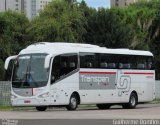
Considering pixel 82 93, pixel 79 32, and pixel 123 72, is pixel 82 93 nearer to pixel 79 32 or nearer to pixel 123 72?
pixel 123 72

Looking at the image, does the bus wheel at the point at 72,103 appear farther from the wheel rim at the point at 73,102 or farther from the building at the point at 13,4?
the building at the point at 13,4

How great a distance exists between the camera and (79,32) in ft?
217

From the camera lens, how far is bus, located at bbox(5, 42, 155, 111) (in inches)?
1164

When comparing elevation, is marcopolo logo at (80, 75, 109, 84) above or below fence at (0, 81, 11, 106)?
above

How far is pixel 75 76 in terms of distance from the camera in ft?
102

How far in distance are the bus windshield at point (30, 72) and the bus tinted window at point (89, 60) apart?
2873mm

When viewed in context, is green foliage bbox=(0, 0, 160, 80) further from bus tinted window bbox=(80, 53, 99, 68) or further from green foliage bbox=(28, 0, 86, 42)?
bus tinted window bbox=(80, 53, 99, 68)

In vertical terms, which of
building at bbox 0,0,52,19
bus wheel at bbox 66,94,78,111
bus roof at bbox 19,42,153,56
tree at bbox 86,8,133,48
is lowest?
bus wheel at bbox 66,94,78,111

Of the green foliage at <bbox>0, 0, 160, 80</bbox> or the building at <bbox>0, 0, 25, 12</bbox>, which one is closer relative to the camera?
the green foliage at <bbox>0, 0, 160, 80</bbox>

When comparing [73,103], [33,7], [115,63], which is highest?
[33,7]

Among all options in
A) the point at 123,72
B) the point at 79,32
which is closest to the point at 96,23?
the point at 79,32

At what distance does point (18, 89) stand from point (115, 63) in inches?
286

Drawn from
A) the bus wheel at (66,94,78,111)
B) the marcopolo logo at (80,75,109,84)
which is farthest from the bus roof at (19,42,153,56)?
the bus wheel at (66,94,78,111)

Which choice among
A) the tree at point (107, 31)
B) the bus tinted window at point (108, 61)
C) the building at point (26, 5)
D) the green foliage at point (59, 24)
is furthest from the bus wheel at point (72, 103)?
the building at point (26, 5)
